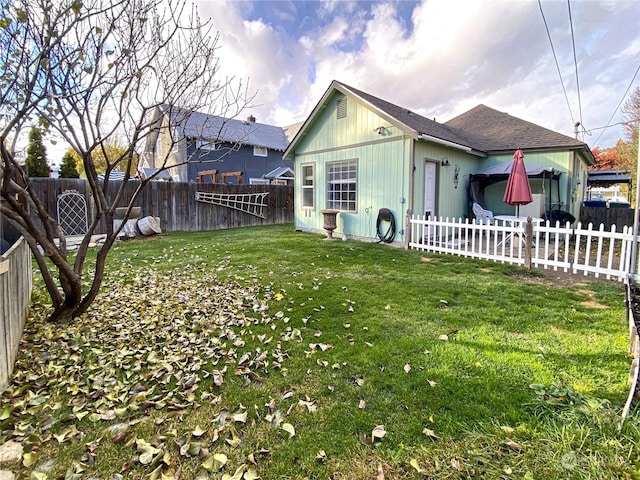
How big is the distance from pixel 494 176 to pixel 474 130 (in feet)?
15.6

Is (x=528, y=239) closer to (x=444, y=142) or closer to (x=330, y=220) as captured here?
(x=444, y=142)

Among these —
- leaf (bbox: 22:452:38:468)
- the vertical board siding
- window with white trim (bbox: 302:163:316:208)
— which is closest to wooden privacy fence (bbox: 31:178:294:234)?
window with white trim (bbox: 302:163:316:208)

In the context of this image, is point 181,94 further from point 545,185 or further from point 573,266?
point 545,185

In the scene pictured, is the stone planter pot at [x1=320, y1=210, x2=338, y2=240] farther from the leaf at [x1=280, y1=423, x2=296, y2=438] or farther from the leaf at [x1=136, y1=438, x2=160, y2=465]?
the leaf at [x1=136, y1=438, x2=160, y2=465]

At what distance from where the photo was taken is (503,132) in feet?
41.4

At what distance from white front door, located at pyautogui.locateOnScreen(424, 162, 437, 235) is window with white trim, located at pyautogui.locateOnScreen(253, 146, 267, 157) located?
15.3 meters

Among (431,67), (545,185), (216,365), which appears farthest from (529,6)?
(216,365)

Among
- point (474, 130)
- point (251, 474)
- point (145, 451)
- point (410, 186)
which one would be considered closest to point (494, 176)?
point (410, 186)

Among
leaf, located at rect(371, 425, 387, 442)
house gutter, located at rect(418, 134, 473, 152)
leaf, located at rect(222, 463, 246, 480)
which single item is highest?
house gutter, located at rect(418, 134, 473, 152)

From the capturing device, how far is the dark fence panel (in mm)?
11773

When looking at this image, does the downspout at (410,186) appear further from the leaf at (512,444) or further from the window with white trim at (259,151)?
the window with white trim at (259,151)

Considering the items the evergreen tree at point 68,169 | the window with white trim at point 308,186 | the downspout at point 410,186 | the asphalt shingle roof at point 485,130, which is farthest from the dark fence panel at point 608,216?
the evergreen tree at point 68,169

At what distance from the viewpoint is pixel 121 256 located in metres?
7.13

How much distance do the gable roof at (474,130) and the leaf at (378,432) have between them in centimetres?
696
